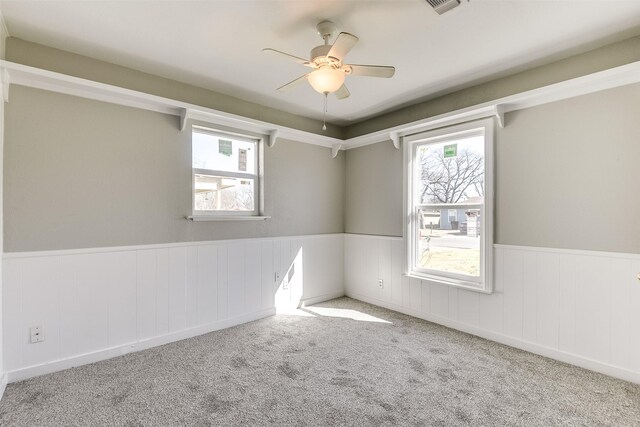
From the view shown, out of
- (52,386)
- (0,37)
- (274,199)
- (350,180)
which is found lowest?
(52,386)

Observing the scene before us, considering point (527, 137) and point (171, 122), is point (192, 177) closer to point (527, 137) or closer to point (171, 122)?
point (171, 122)

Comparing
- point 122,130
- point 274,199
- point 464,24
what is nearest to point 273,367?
point 274,199

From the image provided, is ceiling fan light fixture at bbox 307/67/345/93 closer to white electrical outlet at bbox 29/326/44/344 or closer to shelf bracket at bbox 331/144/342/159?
shelf bracket at bbox 331/144/342/159

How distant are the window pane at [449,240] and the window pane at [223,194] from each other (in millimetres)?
2101

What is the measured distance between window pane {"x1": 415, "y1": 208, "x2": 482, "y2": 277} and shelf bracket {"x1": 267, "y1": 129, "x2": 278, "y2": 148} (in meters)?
1.98

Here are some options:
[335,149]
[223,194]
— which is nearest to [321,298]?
[223,194]

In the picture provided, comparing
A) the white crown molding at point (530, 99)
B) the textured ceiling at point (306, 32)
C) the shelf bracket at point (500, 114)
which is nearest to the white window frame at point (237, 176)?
the textured ceiling at point (306, 32)

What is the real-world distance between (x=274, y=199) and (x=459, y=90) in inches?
95.7

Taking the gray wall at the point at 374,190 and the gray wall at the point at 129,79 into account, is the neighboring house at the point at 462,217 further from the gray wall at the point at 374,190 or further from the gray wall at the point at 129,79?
the gray wall at the point at 129,79

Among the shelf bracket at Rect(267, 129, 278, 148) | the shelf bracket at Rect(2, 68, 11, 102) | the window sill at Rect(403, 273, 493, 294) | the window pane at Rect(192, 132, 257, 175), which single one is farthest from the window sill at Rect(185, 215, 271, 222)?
the window sill at Rect(403, 273, 493, 294)

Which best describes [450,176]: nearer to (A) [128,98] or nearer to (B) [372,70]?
(B) [372,70]

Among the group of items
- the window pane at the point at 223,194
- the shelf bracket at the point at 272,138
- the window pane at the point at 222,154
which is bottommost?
the window pane at the point at 223,194

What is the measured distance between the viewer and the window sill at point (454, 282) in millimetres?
3156

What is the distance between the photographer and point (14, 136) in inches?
92.0
